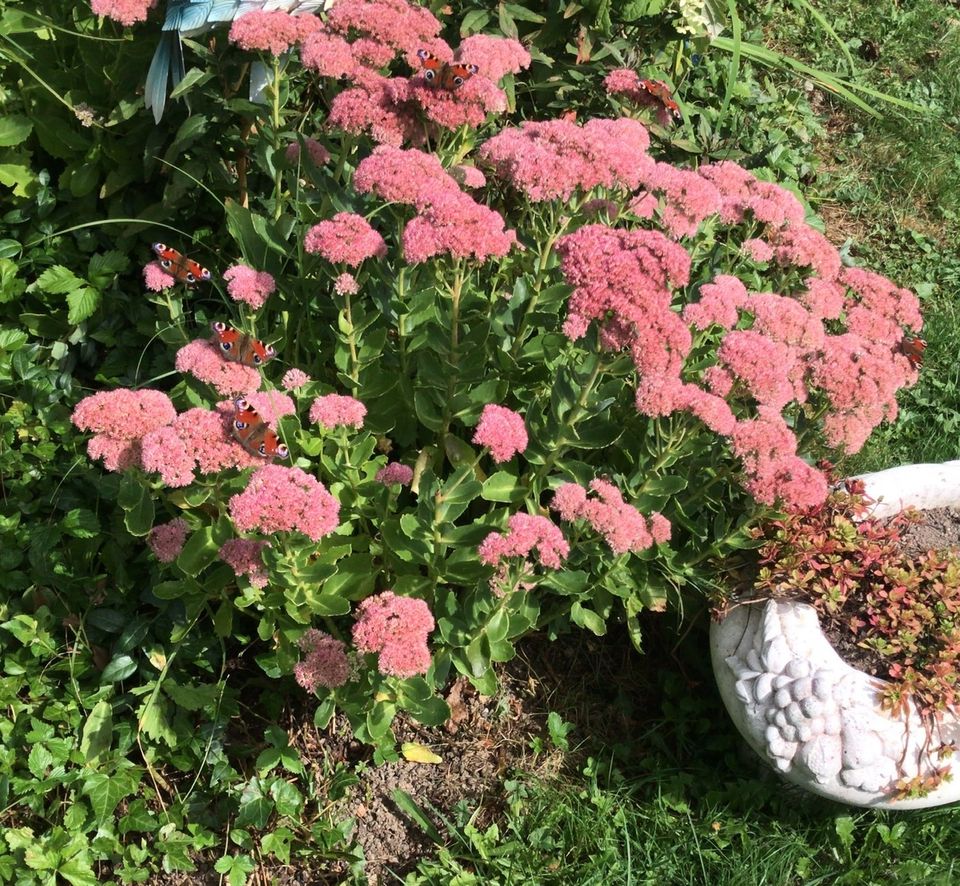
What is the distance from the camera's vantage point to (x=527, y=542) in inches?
77.5

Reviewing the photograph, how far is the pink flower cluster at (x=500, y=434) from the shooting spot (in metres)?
2.07

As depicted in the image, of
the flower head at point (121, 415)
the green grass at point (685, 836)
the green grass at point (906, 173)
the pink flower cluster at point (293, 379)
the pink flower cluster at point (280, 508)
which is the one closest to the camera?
the pink flower cluster at point (280, 508)

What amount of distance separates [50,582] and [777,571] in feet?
6.52

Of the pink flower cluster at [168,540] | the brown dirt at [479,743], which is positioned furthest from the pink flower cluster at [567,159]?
the brown dirt at [479,743]

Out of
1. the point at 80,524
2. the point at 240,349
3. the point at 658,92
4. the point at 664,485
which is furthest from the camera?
the point at 658,92

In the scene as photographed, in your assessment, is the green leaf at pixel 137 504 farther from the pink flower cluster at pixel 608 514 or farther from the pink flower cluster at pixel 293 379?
the pink flower cluster at pixel 608 514

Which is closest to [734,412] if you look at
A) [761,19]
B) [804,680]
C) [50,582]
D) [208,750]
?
[804,680]

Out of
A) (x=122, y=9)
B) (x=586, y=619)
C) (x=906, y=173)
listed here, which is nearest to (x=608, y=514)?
(x=586, y=619)

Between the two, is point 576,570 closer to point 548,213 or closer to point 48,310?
point 548,213

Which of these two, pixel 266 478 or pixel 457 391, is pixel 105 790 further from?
pixel 457 391

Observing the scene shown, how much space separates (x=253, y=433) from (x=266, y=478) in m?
0.11

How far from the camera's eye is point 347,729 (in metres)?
2.68

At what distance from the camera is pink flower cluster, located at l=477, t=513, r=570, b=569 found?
1.97 metres

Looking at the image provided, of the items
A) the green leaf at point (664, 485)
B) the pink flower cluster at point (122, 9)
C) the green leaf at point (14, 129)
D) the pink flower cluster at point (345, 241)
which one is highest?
the pink flower cluster at point (122, 9)
